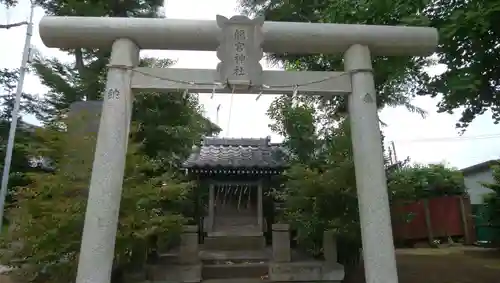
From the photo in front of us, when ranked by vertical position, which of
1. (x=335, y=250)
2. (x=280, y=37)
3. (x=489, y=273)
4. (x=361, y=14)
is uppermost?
(x=361, y=14)

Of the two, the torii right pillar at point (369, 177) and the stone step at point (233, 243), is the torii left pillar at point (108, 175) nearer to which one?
the torii right pillar at point (369, 177)

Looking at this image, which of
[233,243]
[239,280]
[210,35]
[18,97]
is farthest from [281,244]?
[18,97]

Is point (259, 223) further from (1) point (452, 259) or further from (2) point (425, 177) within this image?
(2) point (425, 177)

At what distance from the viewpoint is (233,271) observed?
7.79 meters

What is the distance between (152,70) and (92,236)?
1.75m

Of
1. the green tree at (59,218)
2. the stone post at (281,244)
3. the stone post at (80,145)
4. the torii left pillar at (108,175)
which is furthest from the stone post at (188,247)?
the torii left pillar at (108,175)

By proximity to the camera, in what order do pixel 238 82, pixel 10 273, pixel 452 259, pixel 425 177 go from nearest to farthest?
1. pixel 238 82
2. pixel 10 273
3. pixel 452 259
4. pixel 425 177

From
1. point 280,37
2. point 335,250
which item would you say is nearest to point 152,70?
point 280,37

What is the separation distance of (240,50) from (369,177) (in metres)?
1.88

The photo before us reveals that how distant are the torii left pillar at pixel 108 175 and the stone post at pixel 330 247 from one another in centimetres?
493

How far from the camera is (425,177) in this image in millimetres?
15914

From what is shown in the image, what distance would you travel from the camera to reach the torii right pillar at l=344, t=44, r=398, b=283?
3.48 m

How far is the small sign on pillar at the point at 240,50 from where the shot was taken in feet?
12.4

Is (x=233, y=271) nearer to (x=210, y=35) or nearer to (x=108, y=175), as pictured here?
(x=108, y=175)
